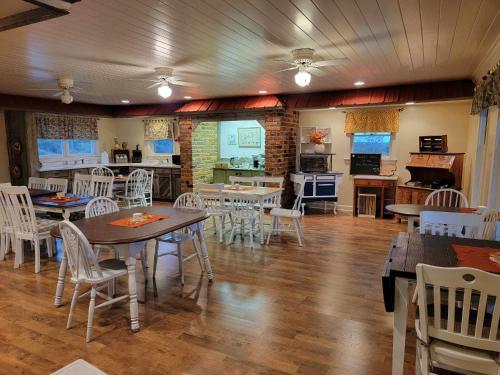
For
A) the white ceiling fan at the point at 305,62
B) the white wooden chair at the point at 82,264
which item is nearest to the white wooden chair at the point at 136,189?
the white wooden chair at the point at 82,264

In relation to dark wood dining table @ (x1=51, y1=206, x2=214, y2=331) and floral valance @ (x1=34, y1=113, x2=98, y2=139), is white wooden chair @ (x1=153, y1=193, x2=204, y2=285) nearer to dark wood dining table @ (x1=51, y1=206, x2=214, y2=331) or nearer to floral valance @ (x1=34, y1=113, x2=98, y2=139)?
dark wood dining table @ (x1=51, y1=206, x2=214, y2=331)

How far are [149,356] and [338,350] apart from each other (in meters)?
1.27

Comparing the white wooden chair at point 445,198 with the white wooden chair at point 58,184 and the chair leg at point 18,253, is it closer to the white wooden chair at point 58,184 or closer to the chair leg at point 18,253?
the chair leg at point 18,253

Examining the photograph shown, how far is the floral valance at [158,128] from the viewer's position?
8391 millimetres

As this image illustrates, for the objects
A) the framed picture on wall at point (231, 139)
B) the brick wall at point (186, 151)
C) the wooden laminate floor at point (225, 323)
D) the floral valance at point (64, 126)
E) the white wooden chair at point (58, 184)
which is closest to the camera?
the wooden laminate floor at point (225, 323)

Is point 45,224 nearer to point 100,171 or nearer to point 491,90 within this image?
point 100,171

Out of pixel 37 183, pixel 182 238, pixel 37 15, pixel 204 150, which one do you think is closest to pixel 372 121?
pixel 204 150

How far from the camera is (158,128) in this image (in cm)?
851

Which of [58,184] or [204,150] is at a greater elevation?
[204,150]

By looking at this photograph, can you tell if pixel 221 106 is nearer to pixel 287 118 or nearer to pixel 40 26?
pixel 287 118

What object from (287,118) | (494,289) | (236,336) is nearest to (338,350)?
(236,336)

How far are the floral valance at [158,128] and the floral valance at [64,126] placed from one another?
1.22m

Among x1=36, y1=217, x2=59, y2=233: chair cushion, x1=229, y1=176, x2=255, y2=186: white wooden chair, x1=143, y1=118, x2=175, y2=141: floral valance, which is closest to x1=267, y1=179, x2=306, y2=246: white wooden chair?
x1=229, y1=176, x2=255, y2=186: white wooden chair

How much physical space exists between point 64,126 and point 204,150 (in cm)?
316
